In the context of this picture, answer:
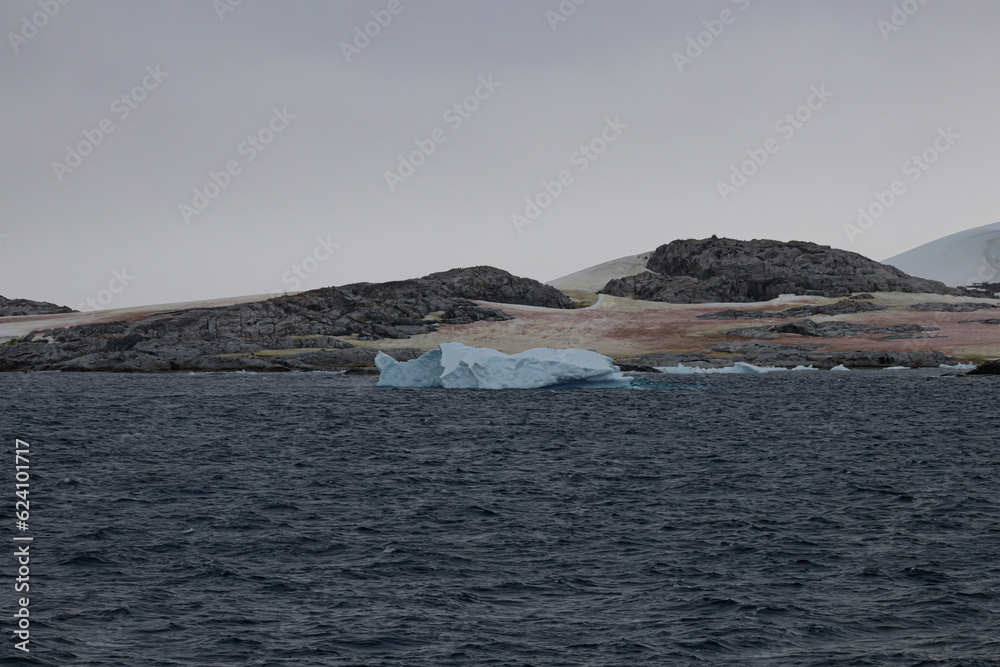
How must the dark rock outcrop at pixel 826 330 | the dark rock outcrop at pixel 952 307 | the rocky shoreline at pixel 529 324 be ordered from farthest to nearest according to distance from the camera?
the dark rock outcrop at pixel 952 307 < the dark rock outcrop at pixel 826 330 < the rocky shoreline at pixel 529 324

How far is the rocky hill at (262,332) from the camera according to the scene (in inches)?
4540

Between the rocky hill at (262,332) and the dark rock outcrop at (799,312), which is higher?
the rocky hill at (262,332)

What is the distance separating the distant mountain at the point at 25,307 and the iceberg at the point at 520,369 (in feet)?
393

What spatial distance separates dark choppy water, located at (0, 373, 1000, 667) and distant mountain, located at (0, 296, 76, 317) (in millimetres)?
141289

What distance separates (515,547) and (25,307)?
177122 mm

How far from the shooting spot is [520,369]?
7838 cm

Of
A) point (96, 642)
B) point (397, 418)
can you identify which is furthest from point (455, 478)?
point (397, 418)

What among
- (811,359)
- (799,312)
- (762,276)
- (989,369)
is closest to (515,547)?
(989,369)

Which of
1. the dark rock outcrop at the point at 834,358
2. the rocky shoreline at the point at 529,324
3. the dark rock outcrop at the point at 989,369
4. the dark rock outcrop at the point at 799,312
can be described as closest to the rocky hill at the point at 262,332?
the rocky shoreline at the point at 529,324

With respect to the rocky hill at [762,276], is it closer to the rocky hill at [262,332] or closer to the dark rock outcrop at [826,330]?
the dark rock outcrop at [826,330]

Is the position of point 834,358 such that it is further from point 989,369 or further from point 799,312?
point 799,312

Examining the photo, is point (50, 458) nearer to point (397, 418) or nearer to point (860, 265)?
point (397, 418)

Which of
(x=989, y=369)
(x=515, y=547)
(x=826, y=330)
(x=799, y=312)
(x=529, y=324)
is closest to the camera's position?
(x=515, y=547)

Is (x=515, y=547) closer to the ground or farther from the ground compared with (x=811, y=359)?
closer to the ground
